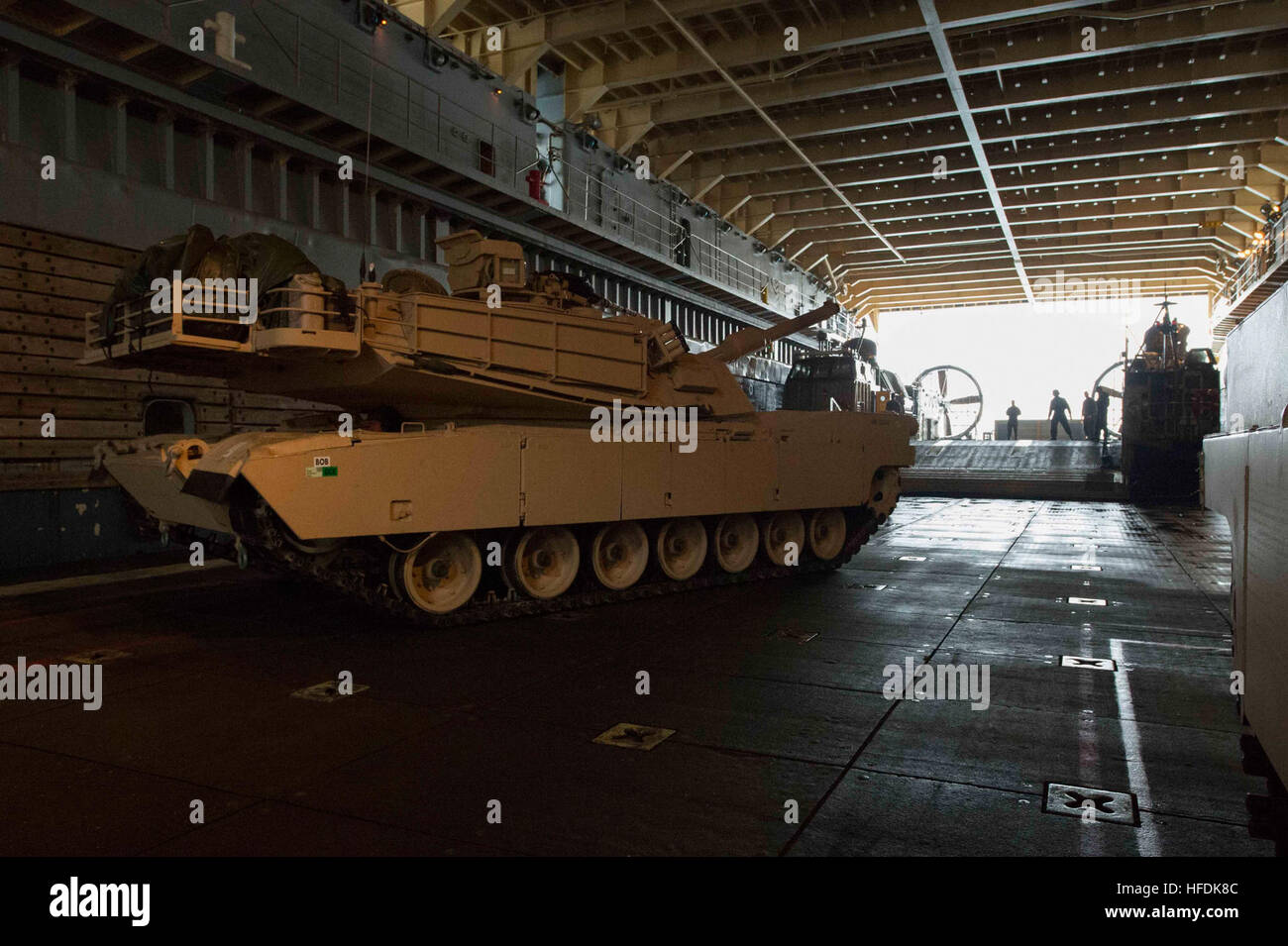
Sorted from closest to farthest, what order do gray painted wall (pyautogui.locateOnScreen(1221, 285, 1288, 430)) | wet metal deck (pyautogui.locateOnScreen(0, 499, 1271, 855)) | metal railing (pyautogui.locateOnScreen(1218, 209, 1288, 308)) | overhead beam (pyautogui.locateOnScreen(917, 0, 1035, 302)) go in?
gray painted wall (pyautogui.locateOnScreen(1221, 285, 1288, 430)) → wet metal deck (pyautogui.locateOnScreen(0, 499, 1271, 855)) → overhead beam (pyautogui.locateOnScreen(917, 0, 1035, 302)) → metal railing (pyautogui.locateOnScreen(1218, 209, 1288, 308))

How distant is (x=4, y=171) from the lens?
10.6 m

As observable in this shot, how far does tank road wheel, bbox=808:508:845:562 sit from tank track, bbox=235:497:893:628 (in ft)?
8.65

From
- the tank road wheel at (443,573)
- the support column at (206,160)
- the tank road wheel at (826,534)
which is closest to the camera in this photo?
the tank road wheel at (443,573)

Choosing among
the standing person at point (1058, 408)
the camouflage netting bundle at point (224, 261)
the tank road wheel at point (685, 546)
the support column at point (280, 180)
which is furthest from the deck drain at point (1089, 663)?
the standing person at point (1058, 408)

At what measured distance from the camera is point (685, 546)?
10.5 metres

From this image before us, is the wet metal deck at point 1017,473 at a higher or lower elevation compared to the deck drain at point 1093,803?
higher

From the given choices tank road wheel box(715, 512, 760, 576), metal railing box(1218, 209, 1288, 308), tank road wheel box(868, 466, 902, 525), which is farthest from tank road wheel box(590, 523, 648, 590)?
metal railing box(1218, 209, 1288, 308)

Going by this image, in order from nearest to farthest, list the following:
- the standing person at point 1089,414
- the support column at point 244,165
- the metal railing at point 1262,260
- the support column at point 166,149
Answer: the support column at point 166,149
the support column at point 244,165
the metal railing at point 1262,260
the standing person at point 1089,414

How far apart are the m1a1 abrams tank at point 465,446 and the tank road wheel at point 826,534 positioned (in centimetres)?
47

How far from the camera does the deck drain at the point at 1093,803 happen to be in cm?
396

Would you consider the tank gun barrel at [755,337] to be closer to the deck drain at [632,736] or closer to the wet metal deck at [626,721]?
the wet metal deck at [626,721]

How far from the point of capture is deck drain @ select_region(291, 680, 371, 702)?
573cm

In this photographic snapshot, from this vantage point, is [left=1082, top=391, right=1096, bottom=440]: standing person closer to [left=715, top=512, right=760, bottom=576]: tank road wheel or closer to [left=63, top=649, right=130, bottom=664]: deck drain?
[left=715, top=512, right=760, bottom=576]: tank road wheel
